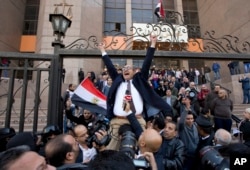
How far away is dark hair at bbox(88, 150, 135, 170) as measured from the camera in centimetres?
120

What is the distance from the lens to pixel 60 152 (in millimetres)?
2186

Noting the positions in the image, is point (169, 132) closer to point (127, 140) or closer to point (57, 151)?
point (127, 140)

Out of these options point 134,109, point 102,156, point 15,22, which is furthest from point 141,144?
point 15,22

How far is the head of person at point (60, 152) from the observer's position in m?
2.16

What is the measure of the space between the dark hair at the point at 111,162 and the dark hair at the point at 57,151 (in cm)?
97

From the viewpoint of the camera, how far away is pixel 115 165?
121cm

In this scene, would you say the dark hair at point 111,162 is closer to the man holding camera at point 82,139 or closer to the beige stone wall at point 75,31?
the man holding camera at point 82,139

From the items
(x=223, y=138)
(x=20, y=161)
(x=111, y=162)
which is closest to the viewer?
(x=111, y=162)

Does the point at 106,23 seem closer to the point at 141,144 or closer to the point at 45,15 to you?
the point at 45,15

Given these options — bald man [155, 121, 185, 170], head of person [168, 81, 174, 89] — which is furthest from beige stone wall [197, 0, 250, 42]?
bald man [155, 121, 185, 170]

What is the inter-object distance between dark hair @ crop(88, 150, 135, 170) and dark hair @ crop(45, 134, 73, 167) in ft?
3.20

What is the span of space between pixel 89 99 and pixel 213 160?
2.98 m

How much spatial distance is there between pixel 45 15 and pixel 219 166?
1420 cm

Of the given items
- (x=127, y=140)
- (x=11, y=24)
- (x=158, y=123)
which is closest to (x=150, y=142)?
(x=127, y=140)
